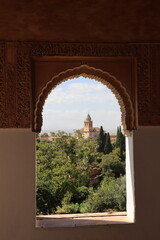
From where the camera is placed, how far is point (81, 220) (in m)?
4.31

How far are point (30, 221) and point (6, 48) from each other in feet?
7.99

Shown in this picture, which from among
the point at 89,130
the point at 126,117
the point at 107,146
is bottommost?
the point at 107,146

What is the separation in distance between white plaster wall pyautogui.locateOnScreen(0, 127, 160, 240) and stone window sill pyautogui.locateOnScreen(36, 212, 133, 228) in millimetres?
78

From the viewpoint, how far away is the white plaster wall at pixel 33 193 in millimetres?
3980

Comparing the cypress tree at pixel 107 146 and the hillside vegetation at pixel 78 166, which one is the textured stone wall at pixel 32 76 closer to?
the hillside vegetation at pixel 78 166

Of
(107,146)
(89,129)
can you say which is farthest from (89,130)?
(107,146)

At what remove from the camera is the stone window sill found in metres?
4.11

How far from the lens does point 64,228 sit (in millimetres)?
4035

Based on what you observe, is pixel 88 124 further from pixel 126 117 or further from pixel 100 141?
pixel 126 117

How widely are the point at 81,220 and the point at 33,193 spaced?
0.85m

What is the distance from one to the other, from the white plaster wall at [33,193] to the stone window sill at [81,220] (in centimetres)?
8

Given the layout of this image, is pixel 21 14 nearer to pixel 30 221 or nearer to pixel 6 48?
pixel 6 48

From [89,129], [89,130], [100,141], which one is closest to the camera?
[100,141]

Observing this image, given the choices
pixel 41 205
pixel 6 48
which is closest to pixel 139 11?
pixel 6 48
